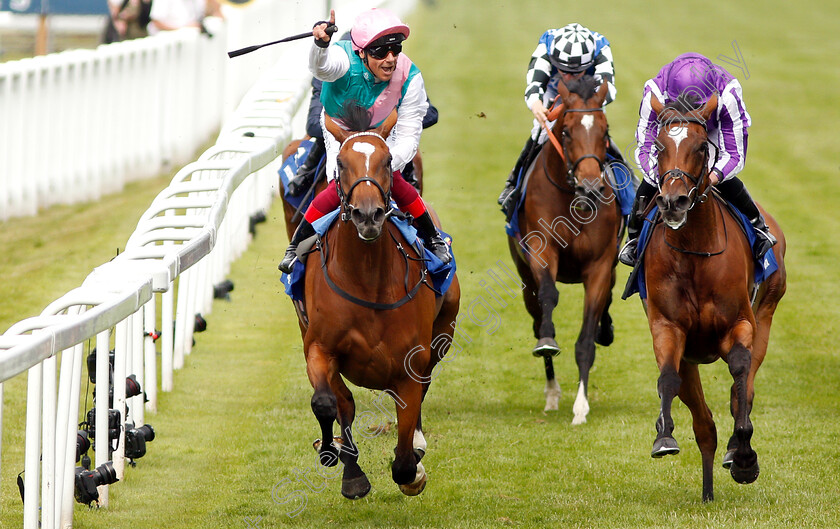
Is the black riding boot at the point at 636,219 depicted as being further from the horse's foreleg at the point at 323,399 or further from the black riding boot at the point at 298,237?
the horse's foreleg at the point at 323,399

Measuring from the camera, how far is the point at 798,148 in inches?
707

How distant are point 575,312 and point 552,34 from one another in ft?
9.70

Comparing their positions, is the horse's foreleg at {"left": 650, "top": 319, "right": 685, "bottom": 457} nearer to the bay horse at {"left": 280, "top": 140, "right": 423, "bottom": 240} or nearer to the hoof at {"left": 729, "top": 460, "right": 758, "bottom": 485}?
the hoof at {"left": 729, "top": 460, "right": 758, "bottom": 485}

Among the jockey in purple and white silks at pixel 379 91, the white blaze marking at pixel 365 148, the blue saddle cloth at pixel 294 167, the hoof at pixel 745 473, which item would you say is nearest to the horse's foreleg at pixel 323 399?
the jockey in purple and white silks at pixel 379 91

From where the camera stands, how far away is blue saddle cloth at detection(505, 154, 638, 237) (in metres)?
8.44

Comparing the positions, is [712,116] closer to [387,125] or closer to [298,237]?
[387,125]

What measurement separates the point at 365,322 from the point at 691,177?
164 cm

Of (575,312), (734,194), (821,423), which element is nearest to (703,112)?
(734,194)

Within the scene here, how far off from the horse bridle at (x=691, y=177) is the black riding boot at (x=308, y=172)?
9.91 feet

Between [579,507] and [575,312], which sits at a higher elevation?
[579,507]

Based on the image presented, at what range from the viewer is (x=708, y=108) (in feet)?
19.7

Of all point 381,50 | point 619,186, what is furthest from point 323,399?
point 619,186

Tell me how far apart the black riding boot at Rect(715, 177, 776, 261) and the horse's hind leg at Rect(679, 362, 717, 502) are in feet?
2.35

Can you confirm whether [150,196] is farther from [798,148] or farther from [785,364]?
[798,148]
